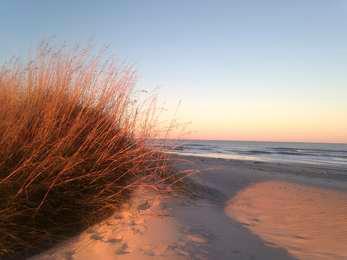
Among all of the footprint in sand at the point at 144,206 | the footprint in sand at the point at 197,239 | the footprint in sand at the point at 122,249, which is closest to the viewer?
the footprint in sand at the point at 122,249

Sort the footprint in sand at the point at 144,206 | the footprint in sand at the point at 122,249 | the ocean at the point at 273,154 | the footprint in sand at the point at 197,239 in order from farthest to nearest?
the ocean at the point at 273,154 < the footprint in sand at the point at 144,206 < the footprint in sand at the point at 197,239 < the footprint in sand at the point at 122,249

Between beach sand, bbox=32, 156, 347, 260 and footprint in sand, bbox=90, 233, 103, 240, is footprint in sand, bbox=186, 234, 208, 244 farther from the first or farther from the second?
footprint in sand, bbox=90, 233, 103, 240

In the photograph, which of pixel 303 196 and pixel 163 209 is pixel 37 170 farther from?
pixel 303 196

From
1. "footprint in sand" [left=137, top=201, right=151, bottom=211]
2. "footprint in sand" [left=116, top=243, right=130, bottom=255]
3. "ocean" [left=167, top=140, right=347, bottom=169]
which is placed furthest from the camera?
"ocean" [left=167, top=140, right=347, bottom=169]

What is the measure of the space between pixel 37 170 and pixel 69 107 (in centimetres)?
92

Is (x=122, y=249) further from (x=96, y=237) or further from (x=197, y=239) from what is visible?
(x=197, y=239)

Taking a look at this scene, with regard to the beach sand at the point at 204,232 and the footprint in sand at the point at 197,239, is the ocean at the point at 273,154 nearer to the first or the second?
the beach sand at the point at 204,232

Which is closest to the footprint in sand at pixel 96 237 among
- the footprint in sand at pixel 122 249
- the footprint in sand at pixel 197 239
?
the footprint in sand at pixel 122 249

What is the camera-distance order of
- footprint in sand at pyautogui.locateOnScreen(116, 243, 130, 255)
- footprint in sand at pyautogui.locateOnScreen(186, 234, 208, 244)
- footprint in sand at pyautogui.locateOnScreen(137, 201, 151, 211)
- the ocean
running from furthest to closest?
the ocean
footprint in sand at pyautogui.locateOnScreen(137, 201, 151, 211)
footprint in sand at pyautogui.locateOnScreen(186, 234, 208, 244)
footprint in sand at pyautogui.locateOnScreen(116, 243, 130, 255)

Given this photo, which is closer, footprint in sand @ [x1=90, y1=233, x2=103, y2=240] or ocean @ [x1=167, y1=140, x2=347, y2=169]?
footprint in sand @ [x1=90, y1=233, x2=103, y2=240]

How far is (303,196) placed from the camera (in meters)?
6.76

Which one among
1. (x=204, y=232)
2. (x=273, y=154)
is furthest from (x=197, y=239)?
(x=273, y=154)

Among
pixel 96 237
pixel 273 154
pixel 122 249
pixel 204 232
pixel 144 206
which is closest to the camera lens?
pixel 122 249

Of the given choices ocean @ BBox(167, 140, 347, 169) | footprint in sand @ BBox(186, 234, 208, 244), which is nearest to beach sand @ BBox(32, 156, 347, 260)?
footprint in sand @ BBox(186, 234, 208, 244)
